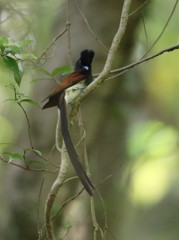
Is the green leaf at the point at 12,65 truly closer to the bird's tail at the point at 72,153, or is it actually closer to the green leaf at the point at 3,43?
the green leaf at the point at 3,43

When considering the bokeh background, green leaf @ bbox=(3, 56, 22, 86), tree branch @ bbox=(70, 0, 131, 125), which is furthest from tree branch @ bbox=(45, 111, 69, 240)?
the bokeh background

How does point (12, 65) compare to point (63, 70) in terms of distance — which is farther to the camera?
point (63, 70)

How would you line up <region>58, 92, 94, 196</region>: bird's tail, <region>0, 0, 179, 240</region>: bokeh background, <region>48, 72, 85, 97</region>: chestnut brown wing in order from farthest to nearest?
<region>0, 0, 179, 240</region>: bokeh background, <region>48, 72, 85, 97</region>: chestnut brown wing, <region>58, 92, 94, 196</region>: bird's tail

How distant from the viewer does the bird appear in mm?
1481

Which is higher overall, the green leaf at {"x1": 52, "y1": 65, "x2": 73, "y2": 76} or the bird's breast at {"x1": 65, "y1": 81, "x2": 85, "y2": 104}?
the green leaf at {"x1": 52, "y1": 65, "x2": 73, "y2": 76}

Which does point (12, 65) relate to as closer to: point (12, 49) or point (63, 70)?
point (12, 49)

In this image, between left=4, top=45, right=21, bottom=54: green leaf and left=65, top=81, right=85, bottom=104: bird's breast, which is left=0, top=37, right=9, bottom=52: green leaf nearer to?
left=4, top=45, right=21, bottom=54: green leaf

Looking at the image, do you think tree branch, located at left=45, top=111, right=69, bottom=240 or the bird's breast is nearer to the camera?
tree branch, located at left=45, top=111, right=69, bottom=240

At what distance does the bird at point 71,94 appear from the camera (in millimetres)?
1481

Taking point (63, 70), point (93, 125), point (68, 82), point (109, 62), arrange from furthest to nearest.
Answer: point (93, 125) < point (63, 70) < point (68, 82) < point (109, 62)

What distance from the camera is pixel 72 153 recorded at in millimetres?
1503

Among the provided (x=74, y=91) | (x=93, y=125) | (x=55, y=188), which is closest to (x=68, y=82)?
(x=74, y=91)

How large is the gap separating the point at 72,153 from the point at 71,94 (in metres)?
0.29

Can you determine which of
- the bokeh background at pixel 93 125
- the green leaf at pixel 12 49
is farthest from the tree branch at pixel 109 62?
the bokeh background at pixel 93 125
